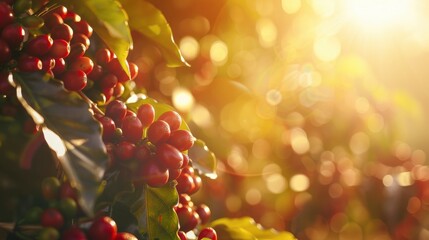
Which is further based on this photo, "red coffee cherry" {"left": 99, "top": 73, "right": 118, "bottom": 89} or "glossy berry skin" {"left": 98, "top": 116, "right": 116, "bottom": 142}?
"red coffee cherry" {"left": 99, "top": 73, "right": 118, "bottom": 89}

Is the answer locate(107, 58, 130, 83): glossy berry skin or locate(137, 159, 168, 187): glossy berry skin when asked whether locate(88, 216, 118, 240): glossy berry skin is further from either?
locate(107, 58, 130, 83): glossy berry skin

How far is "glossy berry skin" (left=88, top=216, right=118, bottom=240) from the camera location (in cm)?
100

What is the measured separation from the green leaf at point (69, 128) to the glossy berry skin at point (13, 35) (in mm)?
53

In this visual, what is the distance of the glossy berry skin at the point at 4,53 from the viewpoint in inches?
39.5

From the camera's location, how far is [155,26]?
52.2 inches

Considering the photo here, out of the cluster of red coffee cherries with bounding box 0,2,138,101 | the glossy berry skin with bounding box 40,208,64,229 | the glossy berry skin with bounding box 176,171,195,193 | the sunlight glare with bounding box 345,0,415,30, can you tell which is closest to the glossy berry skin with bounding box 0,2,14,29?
the cluster of red coffee cherries with bounding box 0,2,138,101

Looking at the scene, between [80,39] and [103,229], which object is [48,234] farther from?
[80,39]

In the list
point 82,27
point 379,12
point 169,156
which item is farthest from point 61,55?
point 379,12

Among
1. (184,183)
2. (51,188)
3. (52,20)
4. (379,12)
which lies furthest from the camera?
(379,12)

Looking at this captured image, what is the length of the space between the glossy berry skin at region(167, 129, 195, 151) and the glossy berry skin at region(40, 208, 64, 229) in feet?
0.88

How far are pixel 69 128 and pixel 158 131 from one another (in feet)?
0.75

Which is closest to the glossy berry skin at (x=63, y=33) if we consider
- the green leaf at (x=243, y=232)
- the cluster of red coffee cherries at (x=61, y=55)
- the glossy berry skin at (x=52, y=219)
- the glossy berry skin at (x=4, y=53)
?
the cluster of red coffee cherries at (x=61, y=55)

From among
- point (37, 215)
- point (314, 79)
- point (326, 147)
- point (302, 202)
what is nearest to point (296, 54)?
point (314, 79)

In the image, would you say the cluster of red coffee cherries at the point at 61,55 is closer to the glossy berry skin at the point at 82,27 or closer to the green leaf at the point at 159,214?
the glossy berry skin at the point at 82,27
